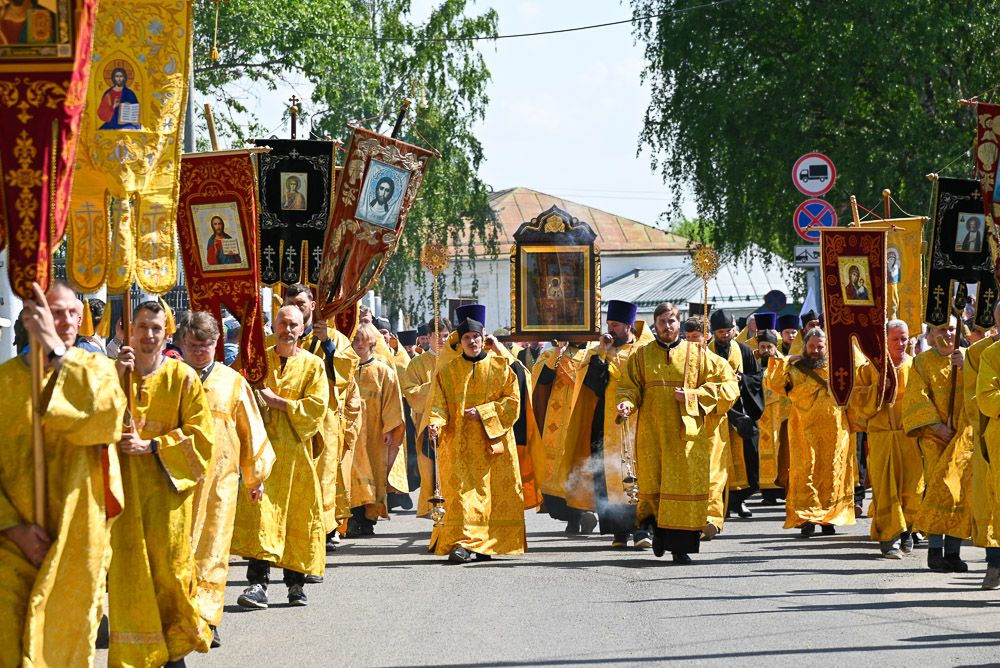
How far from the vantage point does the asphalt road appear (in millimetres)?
7328

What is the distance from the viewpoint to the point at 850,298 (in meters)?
11.7

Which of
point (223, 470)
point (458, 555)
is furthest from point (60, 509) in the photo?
point (458, 555)

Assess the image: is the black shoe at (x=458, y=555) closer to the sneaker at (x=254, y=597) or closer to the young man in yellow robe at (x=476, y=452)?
the young man in yellow robe at (x=476, y=452)

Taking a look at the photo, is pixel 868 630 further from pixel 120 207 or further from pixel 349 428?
pixel 349 428

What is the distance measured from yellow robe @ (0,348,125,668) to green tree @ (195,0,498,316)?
83.6 feet

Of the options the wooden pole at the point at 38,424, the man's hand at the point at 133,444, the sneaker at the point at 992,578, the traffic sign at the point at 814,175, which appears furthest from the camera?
the traffic sign at the point at 814,175

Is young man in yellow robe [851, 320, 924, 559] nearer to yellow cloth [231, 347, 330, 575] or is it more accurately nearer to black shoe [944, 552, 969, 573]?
black shoe [944, 552, 969, 573]

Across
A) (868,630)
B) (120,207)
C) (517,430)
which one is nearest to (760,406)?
(517,430)

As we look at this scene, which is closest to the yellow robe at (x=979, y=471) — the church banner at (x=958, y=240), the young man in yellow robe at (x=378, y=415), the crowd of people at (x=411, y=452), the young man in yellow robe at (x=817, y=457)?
the crowd of people at (x=411, y=452)

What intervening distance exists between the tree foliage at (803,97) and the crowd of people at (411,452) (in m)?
7.84

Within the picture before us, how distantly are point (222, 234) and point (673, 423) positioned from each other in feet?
13.0

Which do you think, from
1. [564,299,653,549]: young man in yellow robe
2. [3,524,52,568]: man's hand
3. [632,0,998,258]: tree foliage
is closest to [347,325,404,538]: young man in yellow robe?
[564,299,653,549]: young man in yellow robe

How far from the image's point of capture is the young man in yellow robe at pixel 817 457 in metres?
12.9

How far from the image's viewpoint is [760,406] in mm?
15156
